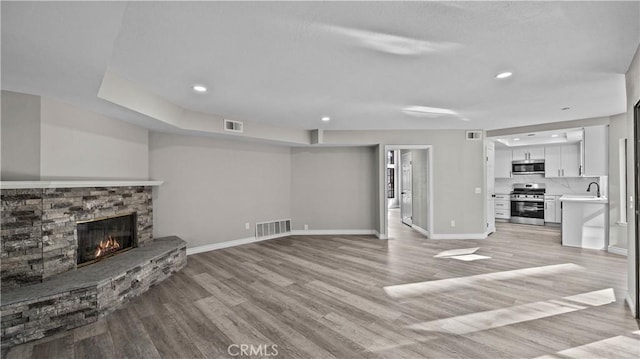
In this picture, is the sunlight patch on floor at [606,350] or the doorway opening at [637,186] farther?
the doorway opening at [637,186]

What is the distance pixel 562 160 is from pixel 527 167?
753 mm

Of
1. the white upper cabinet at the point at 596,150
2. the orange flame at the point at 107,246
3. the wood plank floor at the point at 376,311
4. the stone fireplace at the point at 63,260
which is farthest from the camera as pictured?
the white upper cabinet at the point at 596,150

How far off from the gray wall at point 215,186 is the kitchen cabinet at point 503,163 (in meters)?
6.44

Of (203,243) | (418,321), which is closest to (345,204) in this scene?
(203,243)

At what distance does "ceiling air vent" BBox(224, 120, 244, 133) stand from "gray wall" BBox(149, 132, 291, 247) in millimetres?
739

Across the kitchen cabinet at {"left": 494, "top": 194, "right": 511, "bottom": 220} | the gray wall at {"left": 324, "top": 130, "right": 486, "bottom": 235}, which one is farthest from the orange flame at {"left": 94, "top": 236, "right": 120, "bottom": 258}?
the kitchen cabinet at {"left": 494, "top": 194, "right": 511, "bottom": 220}

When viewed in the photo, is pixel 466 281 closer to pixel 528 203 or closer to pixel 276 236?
pixel 276 236

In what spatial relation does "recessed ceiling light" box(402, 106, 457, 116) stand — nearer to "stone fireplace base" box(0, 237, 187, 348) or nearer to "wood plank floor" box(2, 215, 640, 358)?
"wood plank floor" box(2, 215, 640, 358)

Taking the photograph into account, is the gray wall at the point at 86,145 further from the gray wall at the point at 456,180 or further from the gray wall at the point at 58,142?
the gray wall at the point at 456,180

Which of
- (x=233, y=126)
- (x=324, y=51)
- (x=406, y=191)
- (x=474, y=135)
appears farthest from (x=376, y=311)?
(x=406, y=191)

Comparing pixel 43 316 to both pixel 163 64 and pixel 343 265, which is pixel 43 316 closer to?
pixel 163 64

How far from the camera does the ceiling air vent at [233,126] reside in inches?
179

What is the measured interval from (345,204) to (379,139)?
1.78m

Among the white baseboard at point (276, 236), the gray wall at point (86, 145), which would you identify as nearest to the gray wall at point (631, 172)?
the white baseboard at point (276, 236)
